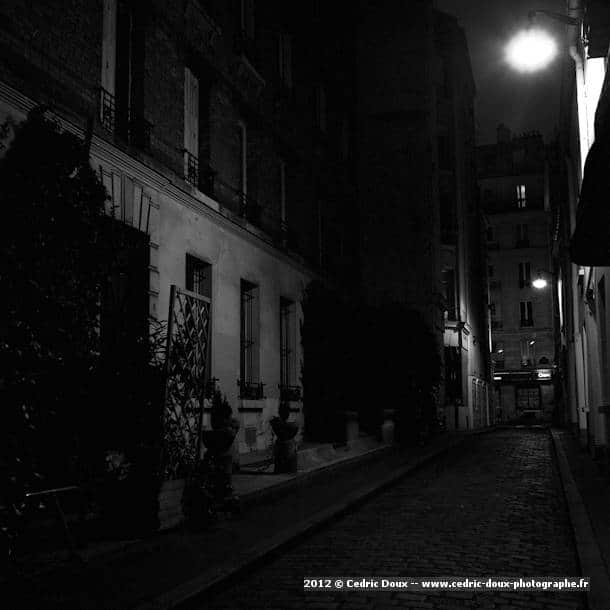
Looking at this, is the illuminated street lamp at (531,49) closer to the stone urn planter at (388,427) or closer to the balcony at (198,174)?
the balcony at (198,174)

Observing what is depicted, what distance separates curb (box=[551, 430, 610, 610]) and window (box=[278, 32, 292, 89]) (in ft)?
40.1

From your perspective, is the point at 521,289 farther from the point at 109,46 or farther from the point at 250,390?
the point at 109,46

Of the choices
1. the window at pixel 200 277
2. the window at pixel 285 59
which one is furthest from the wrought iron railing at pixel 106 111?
the window at pixel 285 59

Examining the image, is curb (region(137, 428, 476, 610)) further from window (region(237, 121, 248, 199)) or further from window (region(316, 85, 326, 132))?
window (region(316, 85, 326, 132))

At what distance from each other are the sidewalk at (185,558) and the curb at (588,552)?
2.61 metres

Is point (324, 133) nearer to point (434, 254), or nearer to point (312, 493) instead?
point (434, 254)

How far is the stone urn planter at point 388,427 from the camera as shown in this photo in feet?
66.5

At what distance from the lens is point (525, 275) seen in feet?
187

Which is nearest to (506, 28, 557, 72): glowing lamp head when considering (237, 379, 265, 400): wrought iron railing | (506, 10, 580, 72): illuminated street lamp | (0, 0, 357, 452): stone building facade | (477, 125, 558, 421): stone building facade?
(506, 10, 580, 72): illuminated street lamp

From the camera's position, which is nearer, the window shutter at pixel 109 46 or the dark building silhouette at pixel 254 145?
the dark building silhouette at pixel 254 145

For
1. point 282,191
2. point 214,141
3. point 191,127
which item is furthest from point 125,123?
point 282,191

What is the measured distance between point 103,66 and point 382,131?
19.7m

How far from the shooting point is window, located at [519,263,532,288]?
56.8 meters

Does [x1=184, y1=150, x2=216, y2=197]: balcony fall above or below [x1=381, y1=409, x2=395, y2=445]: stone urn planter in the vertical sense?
above
